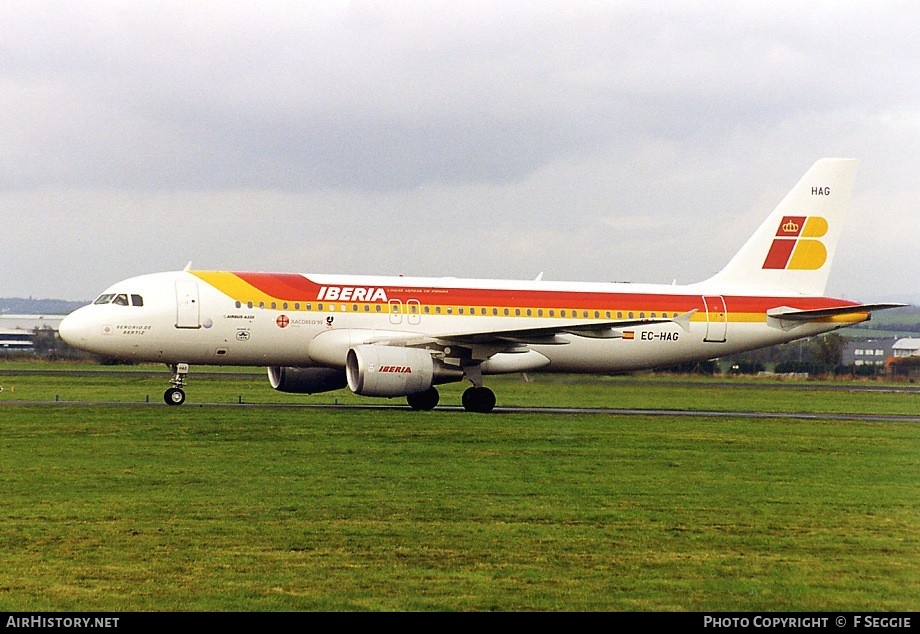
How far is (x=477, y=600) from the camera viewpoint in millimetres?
11500

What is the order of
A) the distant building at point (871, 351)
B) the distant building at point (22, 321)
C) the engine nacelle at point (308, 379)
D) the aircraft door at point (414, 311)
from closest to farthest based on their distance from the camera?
the aircraft door at point (414, 311) → the engine nacelle at point (308, 379) → the distant building at point (871, 351) → the distant building at point (22, 321)

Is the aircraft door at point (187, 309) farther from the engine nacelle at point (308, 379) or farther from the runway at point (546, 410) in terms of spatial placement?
the engine nacelle at point (308, 379)

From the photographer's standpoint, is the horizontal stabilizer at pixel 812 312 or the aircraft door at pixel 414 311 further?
the horizontal stabilizer at pixel 812 312

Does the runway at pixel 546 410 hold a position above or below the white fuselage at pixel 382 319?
below

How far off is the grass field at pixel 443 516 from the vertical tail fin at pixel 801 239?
13273 millimetres

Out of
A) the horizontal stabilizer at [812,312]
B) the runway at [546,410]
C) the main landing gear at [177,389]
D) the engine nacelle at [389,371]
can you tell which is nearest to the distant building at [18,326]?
the runway at [546,410]

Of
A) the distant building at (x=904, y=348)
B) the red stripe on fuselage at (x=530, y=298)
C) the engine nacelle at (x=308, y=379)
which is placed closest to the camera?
the red stripe on fuselage at (x=530, y=298)

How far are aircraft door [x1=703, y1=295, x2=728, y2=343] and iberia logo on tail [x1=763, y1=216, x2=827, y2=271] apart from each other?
2759 mm

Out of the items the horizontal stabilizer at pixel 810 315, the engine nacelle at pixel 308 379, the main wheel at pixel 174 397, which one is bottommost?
the main wheel at pixel 174 397

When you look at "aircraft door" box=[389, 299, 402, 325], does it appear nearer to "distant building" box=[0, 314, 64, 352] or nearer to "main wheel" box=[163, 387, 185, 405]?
"main wheel" box=[163, 387, 185, 405]

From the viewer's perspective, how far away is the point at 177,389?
3600cm

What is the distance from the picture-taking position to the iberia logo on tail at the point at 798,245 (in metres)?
43.6
